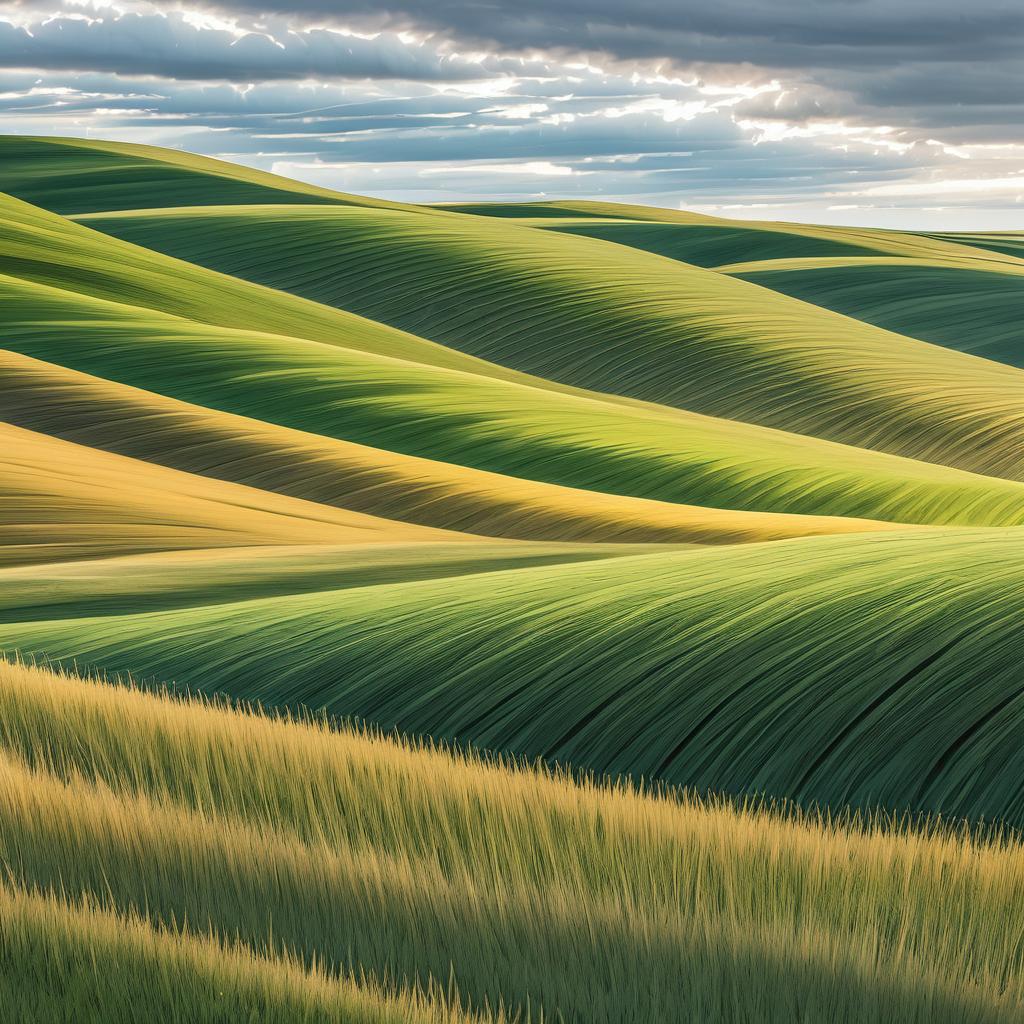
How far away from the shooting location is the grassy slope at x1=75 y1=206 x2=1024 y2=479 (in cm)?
3944

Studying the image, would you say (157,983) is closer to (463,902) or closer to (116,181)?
(463,902)

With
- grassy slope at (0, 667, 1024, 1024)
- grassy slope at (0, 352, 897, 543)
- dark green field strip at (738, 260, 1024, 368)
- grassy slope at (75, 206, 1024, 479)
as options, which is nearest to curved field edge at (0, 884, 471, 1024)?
grassy slope at (0, 667, 1024, 1024)

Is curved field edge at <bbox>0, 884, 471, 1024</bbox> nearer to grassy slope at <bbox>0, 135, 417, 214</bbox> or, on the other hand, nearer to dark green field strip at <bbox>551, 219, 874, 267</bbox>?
grassy slope at <bbox>0, 135, 417, 214</bbox>

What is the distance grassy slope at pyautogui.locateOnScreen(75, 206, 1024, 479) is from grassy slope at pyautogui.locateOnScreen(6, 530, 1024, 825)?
97.2 ft

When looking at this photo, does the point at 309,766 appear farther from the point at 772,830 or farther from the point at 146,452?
the point at 146,452

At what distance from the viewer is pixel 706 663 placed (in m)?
6.34

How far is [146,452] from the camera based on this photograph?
21.3 metres

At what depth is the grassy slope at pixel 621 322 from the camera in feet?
129

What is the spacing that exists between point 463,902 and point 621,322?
44993mm

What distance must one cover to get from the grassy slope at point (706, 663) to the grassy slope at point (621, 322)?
29.6 meters

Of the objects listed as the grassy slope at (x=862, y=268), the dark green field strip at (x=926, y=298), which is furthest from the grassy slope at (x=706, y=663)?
the grassy slope at (x=862, y=268)

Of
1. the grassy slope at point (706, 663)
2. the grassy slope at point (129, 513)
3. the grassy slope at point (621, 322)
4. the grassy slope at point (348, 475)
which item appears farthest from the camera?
the grassy slope at point (621, 322)

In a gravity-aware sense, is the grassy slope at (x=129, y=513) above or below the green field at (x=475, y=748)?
below

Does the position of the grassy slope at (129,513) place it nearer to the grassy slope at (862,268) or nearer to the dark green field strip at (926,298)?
the dark green field strip at (926,298)
